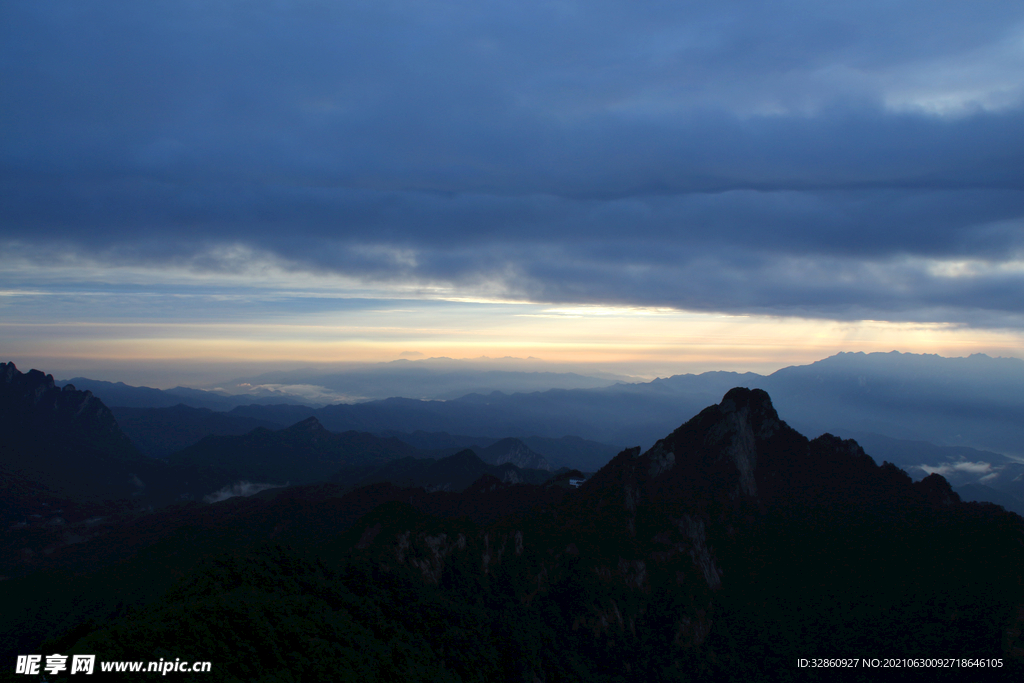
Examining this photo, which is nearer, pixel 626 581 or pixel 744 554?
pixel 626 581

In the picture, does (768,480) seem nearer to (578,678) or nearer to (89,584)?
(578,678)

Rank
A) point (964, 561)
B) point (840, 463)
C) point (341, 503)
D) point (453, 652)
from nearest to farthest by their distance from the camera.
Answer: point (453, 652) < point (964, 561) < point (840, 463) < point (341, 503)

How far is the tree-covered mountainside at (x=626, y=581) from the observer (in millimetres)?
59188

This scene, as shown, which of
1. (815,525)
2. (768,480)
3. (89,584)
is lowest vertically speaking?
(89,584)

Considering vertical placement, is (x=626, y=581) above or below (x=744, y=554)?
below

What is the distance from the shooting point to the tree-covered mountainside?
59.2m

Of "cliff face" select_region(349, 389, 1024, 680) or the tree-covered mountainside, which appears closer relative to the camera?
the tree-covered mountainside

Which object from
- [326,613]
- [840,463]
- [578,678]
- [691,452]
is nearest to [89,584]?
[326,613]

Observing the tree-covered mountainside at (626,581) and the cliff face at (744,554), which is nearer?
the tree-covered mountainside at (626,581)

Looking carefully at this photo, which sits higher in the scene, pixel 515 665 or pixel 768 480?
Answer: pixel 768 480

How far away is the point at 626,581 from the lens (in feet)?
323

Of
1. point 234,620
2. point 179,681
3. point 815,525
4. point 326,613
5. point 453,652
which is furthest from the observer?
point 815,525

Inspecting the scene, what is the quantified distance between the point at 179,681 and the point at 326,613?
2270 centimetres

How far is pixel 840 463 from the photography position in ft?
383
